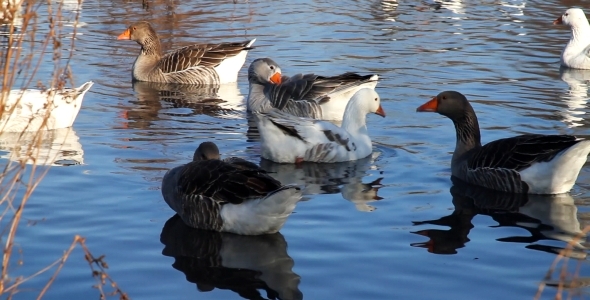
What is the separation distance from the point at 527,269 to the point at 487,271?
33 cm

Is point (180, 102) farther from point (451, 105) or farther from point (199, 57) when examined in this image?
point (451, 105)

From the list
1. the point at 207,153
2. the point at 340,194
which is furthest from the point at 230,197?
the point at 340,194

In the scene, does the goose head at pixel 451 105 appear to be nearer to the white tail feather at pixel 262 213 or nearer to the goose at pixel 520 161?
the goose at pixel 520 161

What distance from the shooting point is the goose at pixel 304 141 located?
34.3 feet

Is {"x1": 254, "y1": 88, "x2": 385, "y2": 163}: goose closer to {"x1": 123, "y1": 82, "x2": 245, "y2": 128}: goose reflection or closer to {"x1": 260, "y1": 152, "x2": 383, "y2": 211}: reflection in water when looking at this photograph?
{"x1": 260, "y1": 152, "x2": 383, "y2": 211}: reflection in water

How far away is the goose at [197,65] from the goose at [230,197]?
8172 millimetres

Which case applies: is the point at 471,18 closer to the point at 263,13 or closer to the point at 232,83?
the point at 263,13

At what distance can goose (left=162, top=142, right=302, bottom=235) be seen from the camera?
25.1ft

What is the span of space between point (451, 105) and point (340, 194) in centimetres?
188

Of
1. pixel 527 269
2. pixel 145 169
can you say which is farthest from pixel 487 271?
pixel 145 169

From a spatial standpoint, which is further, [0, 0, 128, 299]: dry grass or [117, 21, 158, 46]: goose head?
[117, 21, 158, 46]: goose head

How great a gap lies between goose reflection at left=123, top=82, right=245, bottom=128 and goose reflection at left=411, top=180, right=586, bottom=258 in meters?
5.00

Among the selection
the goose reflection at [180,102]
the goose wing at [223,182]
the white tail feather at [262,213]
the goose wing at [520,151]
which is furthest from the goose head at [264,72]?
the white tail feather at [262,213]

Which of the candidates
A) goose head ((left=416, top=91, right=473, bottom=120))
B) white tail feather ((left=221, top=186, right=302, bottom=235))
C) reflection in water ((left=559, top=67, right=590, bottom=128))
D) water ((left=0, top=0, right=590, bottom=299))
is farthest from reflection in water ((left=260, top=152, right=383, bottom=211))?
reflection in water ((left=559, top=67, right=590, bottom=128))
